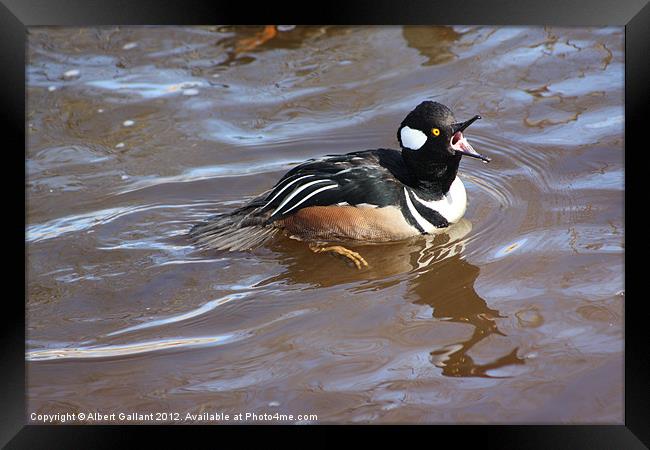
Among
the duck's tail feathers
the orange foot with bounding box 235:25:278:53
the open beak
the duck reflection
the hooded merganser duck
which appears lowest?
the duck reflection

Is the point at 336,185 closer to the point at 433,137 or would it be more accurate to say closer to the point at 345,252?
the point at 345,252

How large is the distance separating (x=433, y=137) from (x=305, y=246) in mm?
1184

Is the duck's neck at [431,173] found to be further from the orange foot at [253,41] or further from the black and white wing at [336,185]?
the orange foot at [253,41]

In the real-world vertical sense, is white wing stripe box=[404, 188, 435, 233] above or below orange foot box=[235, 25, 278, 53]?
below

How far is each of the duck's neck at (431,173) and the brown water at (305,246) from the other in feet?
1.16

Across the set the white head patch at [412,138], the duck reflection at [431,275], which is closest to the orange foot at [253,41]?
the white head patch at [412,138]

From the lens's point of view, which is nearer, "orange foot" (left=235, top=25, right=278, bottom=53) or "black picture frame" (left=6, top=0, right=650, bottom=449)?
"black picture frame" (left=6, top=0, right=650, bottom=449)

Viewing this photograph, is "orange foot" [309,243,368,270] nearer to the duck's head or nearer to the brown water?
the brown water

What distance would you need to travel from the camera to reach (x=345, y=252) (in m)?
6.41

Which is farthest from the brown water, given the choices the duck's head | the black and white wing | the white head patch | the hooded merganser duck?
the white head patch

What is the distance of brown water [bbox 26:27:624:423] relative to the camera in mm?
5070

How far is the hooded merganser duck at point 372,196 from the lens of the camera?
6418 millimetres
